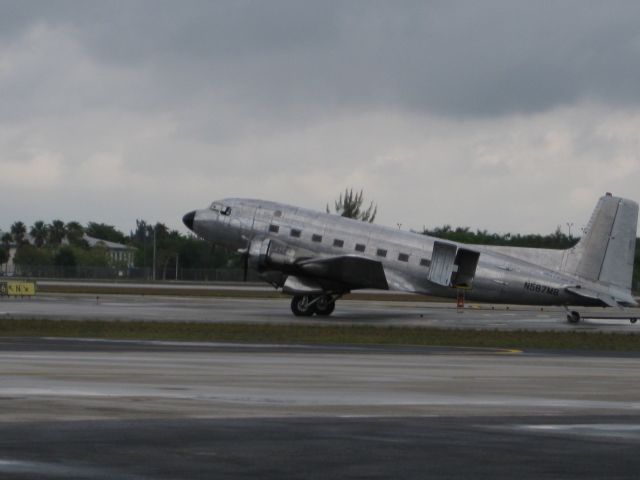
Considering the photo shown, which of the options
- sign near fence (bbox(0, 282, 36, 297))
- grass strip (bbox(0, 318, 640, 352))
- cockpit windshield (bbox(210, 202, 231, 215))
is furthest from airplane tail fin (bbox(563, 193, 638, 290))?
sign near fence (bbox(0, 282, 36, 297))

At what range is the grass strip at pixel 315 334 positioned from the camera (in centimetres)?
3772

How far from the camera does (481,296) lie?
53.8 m

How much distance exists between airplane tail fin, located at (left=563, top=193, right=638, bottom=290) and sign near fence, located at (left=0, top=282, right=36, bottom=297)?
117 ft

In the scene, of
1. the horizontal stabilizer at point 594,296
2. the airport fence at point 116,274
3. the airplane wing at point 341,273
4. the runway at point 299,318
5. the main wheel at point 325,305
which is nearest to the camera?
the runway at point 299,318

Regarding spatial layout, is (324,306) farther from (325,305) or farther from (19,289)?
(19,289)

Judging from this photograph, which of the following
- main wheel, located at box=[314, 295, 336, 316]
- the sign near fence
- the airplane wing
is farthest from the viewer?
the sign near fence

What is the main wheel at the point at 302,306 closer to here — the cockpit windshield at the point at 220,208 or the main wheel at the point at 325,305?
the main wheel at the point at 325,305

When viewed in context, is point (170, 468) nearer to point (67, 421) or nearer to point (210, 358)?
point (67, 421)

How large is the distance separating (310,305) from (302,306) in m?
0.36

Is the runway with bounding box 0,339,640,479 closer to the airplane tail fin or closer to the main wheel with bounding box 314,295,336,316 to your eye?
the airplane tail fin

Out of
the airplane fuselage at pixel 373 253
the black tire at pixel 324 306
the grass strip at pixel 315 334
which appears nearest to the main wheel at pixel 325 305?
the black tire at pixel 324 306

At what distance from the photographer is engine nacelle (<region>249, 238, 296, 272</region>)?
5419 cm

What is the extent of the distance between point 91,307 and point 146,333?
1887cm

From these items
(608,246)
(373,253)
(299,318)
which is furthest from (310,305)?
(608,246)
